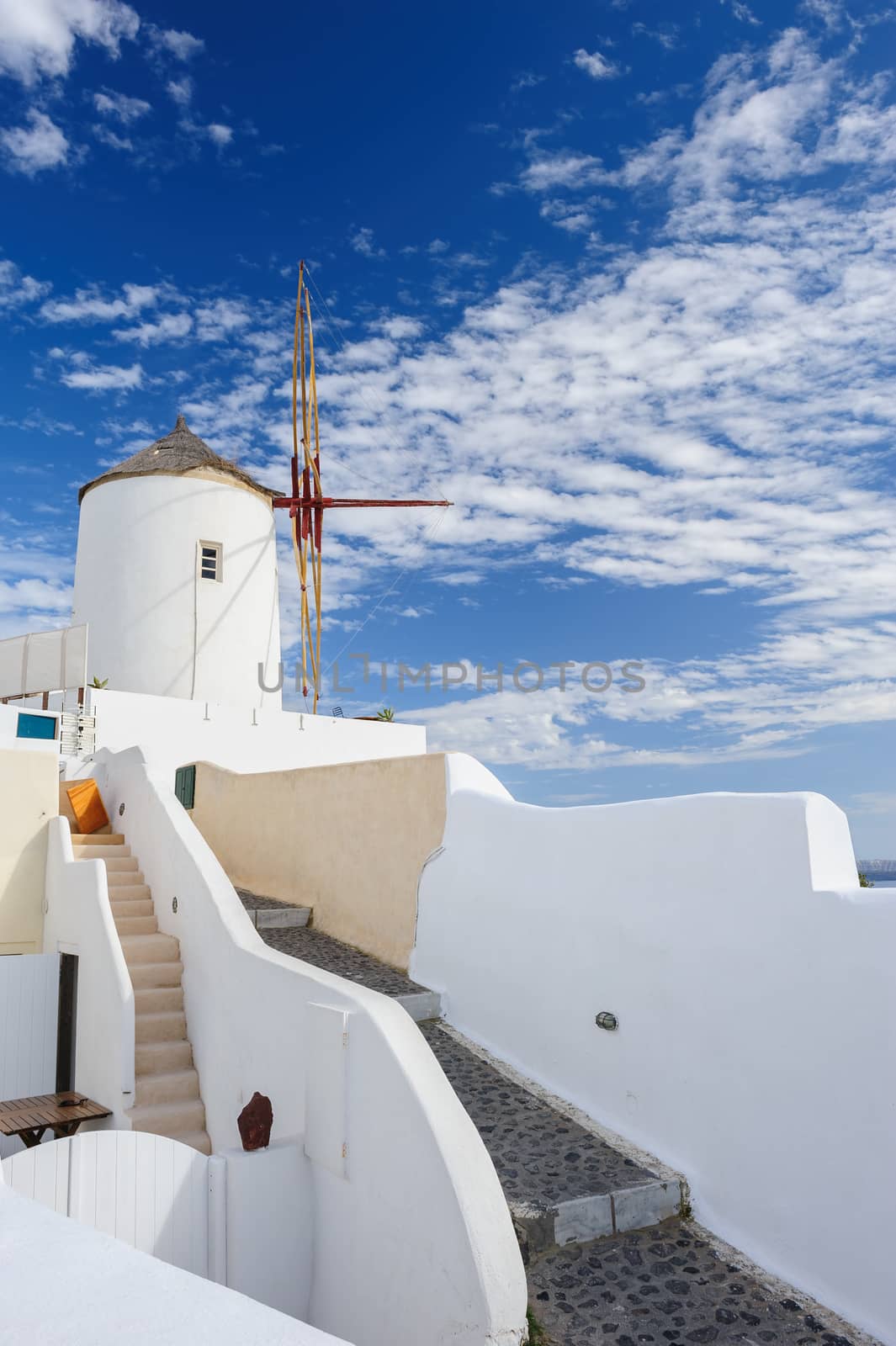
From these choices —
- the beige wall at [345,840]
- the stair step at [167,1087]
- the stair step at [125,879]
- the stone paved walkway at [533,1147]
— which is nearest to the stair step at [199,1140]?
the stair step at [167,1087]

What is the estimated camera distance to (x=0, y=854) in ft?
27.6

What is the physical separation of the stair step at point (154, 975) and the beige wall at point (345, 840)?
1.58 metres

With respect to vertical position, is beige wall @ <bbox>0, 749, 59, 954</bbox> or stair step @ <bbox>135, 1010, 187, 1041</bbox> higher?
Answer: beige wall @ <bbox>0, 749, 59, 954</bbox>

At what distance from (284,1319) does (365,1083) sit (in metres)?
2.30

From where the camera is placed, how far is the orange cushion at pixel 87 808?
31.7 ft

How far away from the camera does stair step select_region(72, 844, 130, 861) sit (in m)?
8.61

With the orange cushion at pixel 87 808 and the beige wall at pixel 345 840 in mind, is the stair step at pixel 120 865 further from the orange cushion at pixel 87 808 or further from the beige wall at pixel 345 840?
the beige wall at pixel 345 840

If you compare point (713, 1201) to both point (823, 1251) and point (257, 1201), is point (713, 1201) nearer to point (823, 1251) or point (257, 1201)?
point (823, 1251)

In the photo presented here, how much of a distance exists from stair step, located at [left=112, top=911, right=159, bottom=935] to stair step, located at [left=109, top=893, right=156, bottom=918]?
0.11ft

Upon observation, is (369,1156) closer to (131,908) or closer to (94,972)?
(94,972)

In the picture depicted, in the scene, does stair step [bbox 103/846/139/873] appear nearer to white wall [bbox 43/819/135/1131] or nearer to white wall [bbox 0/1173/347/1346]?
white wall [bbox 43/819/135/1131]

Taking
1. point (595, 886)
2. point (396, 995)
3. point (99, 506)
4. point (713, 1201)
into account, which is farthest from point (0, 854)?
point (99, 506)

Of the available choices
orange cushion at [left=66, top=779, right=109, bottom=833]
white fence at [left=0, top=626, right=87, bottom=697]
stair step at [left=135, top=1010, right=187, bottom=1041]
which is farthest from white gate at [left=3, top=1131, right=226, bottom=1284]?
white fence at [left=0, top=626, right=87, bottom=697]

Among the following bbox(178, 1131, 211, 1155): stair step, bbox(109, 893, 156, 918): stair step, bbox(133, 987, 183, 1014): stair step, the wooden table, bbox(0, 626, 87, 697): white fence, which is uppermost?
bbox(0, 626, 87, 697): white fence
